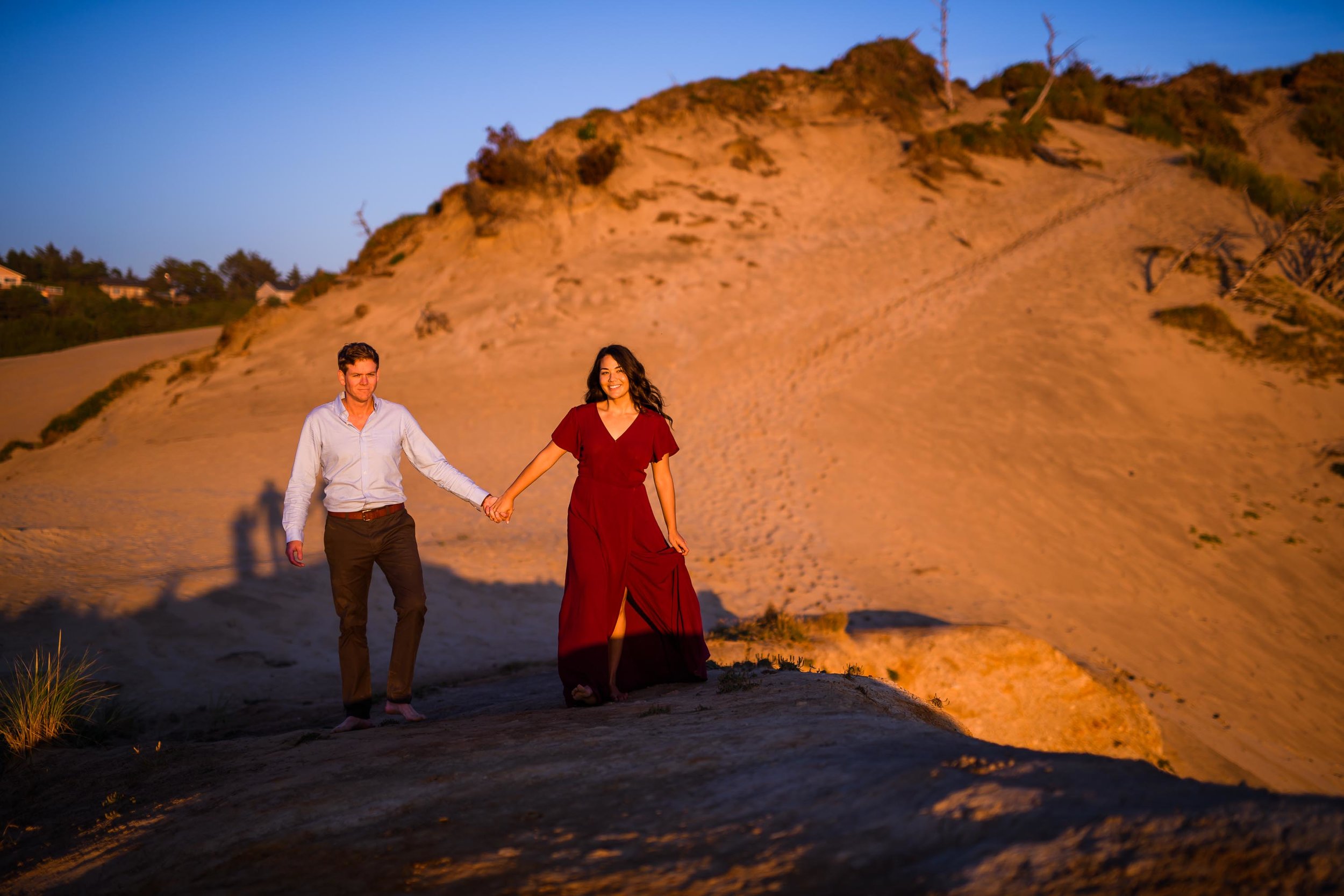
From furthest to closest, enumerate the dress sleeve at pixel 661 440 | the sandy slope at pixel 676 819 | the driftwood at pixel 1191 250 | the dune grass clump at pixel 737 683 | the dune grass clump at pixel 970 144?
the dune grass clump at pixel 970 144 < the driftwood at pixel 1191 250 < the dress sleeve at pixel 661 440 < the dune grass clump at pixel 737 683 < the sandy slope at pixel 676 819

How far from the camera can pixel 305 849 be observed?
2170 millimetres

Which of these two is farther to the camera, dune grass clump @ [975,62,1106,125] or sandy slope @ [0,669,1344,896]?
dune grass clump @ [975,62,1106,125]

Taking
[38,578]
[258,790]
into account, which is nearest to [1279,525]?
[258,790]

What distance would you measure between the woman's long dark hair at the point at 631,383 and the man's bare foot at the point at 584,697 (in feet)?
4.93

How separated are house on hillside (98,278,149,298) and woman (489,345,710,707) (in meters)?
57.6

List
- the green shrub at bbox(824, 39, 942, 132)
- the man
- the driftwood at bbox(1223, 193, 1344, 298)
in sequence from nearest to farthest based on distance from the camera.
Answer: the man < the driftwood at bbox(1223, 193, 1344, 298) < the green shrub at bbox(824, 39, 942, 132)

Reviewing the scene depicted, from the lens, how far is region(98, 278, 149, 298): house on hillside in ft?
172

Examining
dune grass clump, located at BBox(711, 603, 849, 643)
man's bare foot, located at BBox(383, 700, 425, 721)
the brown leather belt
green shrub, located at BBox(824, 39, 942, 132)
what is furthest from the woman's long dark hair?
green shrub, located at BBox(824, 39, 942, 132)

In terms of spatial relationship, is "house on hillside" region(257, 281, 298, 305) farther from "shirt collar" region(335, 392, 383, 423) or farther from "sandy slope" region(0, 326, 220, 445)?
"shirt collar" region(335, 392, 383, 423)

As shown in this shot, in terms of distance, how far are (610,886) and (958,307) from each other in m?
17.5

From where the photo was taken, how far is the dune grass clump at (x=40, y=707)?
3.79 metres

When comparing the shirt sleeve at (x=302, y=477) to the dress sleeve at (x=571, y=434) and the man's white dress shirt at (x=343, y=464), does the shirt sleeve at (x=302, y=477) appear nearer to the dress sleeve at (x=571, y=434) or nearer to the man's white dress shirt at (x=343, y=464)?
the man's white dress shirt at (x=343, y=464)

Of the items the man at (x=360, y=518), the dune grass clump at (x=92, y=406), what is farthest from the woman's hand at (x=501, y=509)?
the dune grass clump at (x=92, y=406)

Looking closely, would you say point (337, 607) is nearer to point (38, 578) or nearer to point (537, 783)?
point (537, 783)
